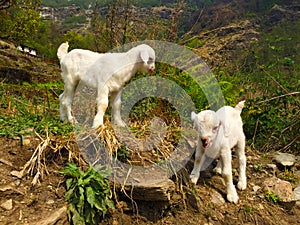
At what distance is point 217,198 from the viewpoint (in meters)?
4.03

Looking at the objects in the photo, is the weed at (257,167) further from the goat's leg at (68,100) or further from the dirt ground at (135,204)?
the goat's leg at (68,100)

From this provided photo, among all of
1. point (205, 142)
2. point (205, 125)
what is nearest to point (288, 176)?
point (205, 142)

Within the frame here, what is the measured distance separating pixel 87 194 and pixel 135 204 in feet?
2.11

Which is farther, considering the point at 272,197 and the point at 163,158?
the point at 272,197

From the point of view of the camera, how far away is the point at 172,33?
17.9 ft

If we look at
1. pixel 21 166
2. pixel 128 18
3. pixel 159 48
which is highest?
pixel 128 18

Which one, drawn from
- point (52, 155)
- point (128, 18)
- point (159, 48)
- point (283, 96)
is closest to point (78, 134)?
point (52, 155)

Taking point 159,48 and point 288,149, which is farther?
point 288,149

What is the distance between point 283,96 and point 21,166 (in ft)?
17.0

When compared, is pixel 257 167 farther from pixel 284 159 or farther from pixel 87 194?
pixel 87 194

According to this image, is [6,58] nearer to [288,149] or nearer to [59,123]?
[59,123]

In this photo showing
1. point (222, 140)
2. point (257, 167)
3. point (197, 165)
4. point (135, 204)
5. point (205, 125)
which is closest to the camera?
point (135, 204)

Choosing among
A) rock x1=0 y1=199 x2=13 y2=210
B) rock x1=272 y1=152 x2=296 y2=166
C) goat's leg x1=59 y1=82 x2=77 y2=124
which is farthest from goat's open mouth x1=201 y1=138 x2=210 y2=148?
rock x1=272 y1=152 x2=296 y2=166

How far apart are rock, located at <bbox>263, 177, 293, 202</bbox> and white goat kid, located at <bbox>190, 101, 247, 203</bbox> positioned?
0.50 m
